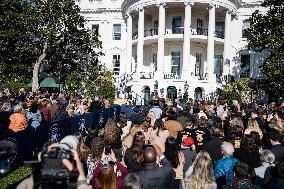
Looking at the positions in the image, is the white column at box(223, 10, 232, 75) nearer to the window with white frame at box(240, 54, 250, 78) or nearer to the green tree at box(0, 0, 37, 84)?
the window with white frame at box(240, 54, 250, 78)

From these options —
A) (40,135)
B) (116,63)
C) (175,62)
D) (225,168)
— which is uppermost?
(116,63)

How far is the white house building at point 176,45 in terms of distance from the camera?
40.8 metres

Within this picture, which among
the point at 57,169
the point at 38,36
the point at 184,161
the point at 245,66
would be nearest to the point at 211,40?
the point at 245,66

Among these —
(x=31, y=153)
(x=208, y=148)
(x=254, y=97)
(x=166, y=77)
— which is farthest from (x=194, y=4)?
(x=208, y=148)

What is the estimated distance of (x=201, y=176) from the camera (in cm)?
610

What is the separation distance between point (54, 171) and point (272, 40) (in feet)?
103

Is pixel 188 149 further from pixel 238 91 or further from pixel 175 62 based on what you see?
pixel 175 62

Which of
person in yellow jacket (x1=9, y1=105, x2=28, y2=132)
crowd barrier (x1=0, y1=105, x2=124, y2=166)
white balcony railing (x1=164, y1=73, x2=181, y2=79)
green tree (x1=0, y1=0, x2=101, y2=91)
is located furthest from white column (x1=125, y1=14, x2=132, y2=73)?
person in yellow jacket (x1=9, y1=105, x2=28, y2=132)

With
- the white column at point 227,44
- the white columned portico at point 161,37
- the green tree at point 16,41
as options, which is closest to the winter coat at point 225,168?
the white columned portico at point 161,37

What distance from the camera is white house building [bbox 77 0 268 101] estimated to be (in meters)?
40.8

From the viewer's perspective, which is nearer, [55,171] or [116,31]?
[55,171]

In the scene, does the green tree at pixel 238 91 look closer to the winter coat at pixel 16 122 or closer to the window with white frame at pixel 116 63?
the window with white frame at pixel 116 63

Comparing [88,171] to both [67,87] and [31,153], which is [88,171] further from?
[67,87]

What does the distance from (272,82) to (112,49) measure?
23.3m
